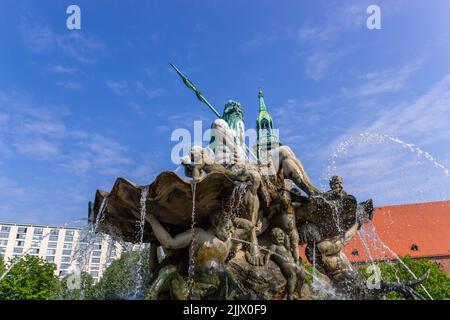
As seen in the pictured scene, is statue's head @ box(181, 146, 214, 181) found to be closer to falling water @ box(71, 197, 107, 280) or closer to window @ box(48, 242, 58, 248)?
falling water @ box(71, 197, 107, 280)

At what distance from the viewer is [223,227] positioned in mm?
7105

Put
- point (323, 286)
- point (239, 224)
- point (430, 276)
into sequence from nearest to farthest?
point (239, 224) < point (323, 286) < point (430, 276)

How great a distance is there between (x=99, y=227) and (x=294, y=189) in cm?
401

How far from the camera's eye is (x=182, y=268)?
741cm

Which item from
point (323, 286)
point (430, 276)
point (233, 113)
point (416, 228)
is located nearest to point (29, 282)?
point (233, 113)

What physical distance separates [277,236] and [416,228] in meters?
38.6

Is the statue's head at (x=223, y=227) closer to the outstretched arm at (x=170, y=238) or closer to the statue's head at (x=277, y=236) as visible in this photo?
the outstretched arm at (x=170, y=238)

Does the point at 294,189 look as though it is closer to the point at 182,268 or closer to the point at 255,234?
the point at 255,234

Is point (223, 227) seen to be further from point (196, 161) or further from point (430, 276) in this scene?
point (430, 276)

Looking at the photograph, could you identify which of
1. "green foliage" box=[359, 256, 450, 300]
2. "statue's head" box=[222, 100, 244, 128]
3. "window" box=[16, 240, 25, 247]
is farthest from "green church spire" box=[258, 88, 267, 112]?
"window" box=[16, 240, 25, 247]

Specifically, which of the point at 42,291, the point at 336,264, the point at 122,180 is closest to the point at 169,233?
the point at 122,180

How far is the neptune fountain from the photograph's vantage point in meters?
6.95

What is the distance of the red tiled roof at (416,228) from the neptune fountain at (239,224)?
32735 mm
